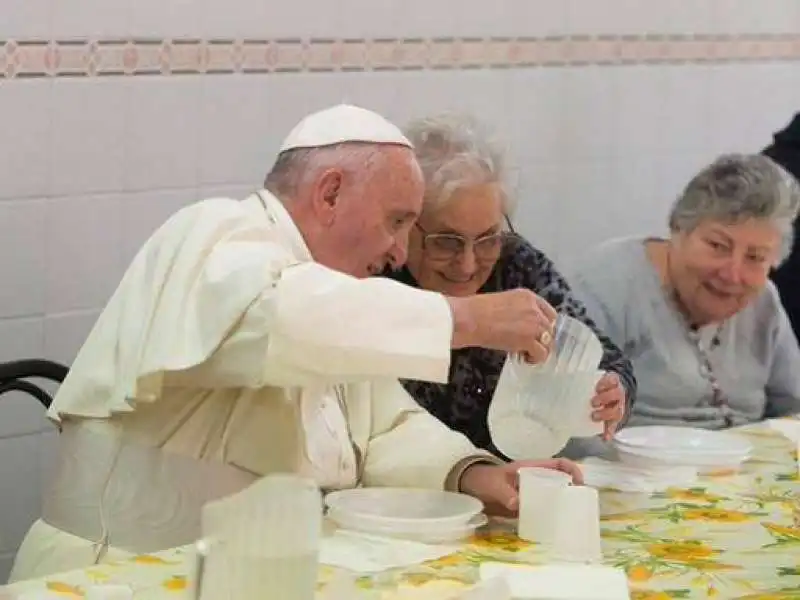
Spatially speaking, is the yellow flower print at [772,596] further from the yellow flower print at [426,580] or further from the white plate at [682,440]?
the white plate at [682,440]

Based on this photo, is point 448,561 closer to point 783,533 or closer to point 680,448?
point 783,533

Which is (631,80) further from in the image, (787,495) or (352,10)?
(787,495)

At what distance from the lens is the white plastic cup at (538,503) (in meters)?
2.25

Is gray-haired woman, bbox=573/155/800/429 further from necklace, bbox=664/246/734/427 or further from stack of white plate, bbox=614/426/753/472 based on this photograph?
stack of white plate, bbox=614/426/753/472

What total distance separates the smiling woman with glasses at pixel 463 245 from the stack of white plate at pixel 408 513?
0.43 m

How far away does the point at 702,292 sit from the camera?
3.39 meters

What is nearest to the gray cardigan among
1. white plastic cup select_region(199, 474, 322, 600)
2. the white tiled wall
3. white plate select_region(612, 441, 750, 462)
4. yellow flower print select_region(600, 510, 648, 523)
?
white plate select_region(612, 441, 750, 462)

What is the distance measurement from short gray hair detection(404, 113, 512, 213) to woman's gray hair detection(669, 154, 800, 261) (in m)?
0.70

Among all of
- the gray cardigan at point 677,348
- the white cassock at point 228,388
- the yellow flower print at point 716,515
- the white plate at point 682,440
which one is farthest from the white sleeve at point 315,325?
the gray cardigan at point 677,348

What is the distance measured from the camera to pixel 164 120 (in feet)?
10.6

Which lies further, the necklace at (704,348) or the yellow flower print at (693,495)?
the necklace at (704,348)

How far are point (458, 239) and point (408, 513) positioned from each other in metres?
0.64

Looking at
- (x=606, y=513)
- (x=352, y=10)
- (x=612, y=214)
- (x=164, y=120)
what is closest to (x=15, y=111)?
(x=164, y=120)

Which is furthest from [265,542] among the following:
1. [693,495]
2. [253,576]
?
[693,495]
